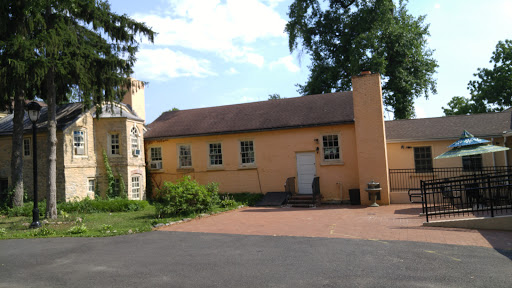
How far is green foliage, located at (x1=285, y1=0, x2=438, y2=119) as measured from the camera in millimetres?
27641

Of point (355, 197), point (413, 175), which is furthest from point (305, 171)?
point (413, 175)

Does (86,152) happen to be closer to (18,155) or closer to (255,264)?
(18,155)

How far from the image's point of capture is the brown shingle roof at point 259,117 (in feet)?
62.0

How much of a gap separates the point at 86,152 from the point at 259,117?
381 inches

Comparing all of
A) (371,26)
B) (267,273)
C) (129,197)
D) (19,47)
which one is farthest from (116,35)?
(371,26)

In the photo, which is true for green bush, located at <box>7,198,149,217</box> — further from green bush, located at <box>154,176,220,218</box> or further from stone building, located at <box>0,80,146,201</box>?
green bush, located at <box>154,176,220,218</box>

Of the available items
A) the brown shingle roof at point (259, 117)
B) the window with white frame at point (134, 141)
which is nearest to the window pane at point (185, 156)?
the brown shingle roof at point (259, 117)

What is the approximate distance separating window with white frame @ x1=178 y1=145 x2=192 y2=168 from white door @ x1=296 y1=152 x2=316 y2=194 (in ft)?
22.2

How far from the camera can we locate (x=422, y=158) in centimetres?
1727

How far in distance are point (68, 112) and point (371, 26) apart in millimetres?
22732

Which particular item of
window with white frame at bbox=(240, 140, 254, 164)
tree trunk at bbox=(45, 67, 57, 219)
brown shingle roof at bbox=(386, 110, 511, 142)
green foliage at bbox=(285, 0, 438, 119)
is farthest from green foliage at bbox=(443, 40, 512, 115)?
tree trunk at bbox=(45, 67, 57, 219)

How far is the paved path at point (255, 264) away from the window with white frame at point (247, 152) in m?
10.9

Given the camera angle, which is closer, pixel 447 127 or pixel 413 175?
pixel 413 175

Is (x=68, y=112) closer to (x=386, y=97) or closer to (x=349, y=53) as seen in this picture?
(x=349, y=53)
